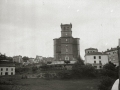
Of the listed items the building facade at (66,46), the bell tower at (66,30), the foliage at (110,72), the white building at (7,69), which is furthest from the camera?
the bell tower at (66,30)

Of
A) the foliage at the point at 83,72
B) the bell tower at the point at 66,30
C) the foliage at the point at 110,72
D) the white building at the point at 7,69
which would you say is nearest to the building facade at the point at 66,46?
the bell tower at the point at 66,30

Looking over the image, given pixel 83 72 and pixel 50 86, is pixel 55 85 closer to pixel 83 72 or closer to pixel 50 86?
pixel 50 86

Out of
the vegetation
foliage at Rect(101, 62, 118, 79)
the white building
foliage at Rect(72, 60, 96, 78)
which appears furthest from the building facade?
the vegetation

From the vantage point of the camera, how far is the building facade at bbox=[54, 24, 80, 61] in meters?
57.4

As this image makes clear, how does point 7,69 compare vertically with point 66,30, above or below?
below

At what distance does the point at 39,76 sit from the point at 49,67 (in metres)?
6.28

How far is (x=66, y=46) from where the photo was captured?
57594 millimetres

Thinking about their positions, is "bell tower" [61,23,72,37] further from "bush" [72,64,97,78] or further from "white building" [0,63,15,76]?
"white building" [0,63,15,76]

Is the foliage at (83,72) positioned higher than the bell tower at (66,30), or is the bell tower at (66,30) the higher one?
the bell tower at (66,30)

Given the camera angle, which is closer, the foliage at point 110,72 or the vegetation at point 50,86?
the vegetation at point 50,86

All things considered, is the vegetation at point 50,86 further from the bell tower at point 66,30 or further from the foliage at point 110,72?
the bell tower at point 66,30

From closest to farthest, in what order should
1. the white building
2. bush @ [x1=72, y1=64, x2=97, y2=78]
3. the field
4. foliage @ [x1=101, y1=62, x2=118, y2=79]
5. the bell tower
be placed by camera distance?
the field, foliage @ [x1=101, y1=62, x2=118, y2=79], bush @ [x1=72, y1=64, x2=97, y2=78], the white building, the bell tower

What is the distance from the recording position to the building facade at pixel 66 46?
2259 inches

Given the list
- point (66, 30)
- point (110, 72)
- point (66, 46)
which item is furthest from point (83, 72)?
point (66, 30)
